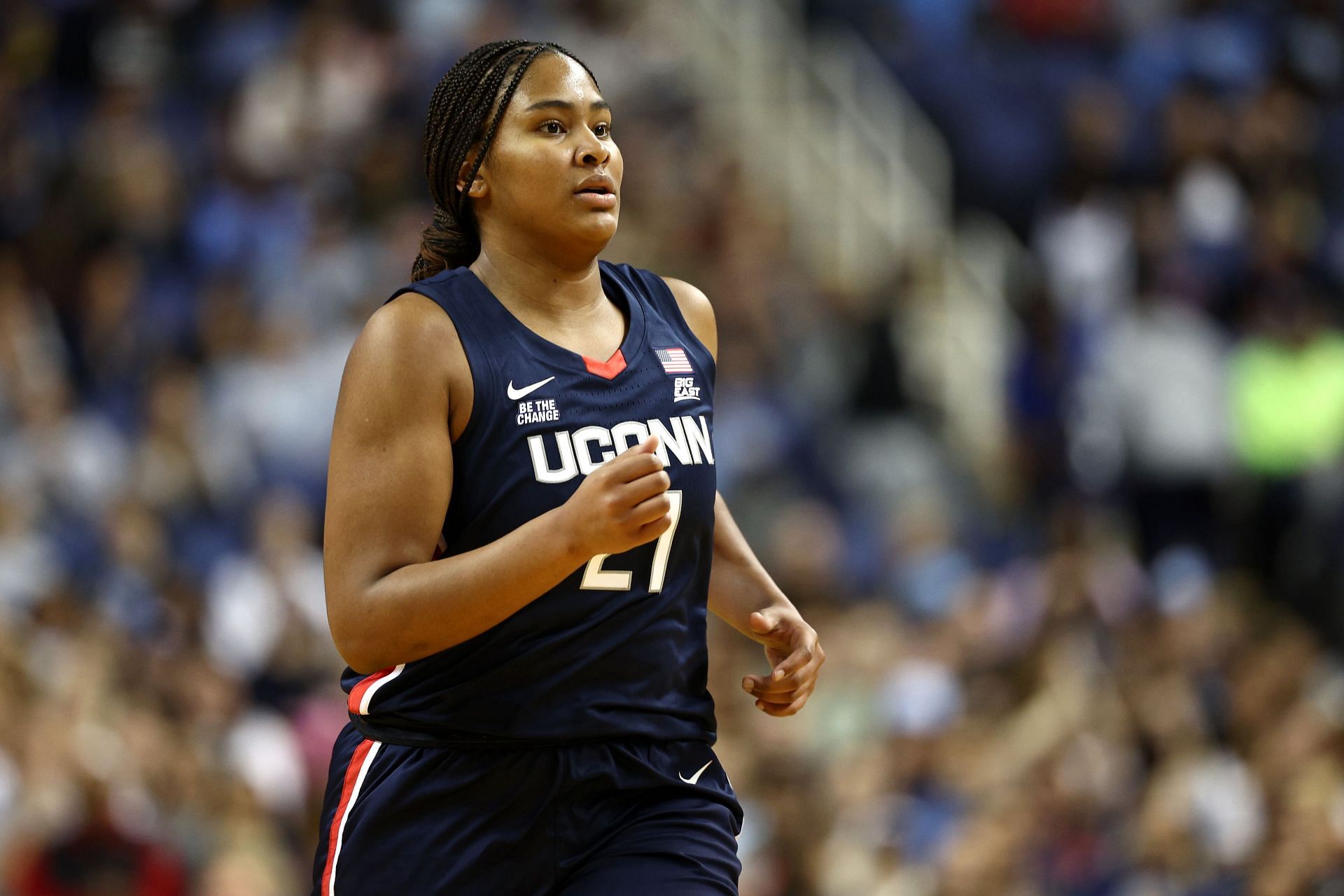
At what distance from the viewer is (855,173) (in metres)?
13.6

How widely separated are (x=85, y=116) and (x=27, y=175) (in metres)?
0.67

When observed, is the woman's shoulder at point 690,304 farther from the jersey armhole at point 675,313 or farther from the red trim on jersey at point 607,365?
the red trim on jersey at point 607,365

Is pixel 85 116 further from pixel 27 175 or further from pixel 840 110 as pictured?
pixel 840 110

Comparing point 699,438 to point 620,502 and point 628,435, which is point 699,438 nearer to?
point 628,435

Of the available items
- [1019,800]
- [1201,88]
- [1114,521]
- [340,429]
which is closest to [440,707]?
[340,429]

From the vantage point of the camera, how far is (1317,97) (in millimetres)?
12734

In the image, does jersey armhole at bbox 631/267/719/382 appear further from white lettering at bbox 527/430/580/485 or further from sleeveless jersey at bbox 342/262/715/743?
white lettering at bbox 527/430/580/485

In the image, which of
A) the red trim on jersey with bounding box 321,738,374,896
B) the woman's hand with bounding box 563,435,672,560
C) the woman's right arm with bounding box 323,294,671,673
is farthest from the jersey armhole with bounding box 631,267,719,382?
the red trim on jersey with bounding box 321,738,374,896

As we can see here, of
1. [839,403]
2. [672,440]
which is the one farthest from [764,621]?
[839,403]

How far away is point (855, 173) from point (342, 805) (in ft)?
33.7

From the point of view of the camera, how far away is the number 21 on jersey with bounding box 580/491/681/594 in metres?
3.67

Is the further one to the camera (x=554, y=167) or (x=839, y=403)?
(x=839, y=403)

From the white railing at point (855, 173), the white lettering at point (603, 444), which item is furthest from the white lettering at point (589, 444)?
the white railing at point (855, 173)

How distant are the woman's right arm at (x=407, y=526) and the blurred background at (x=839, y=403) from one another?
4761 millimetres
